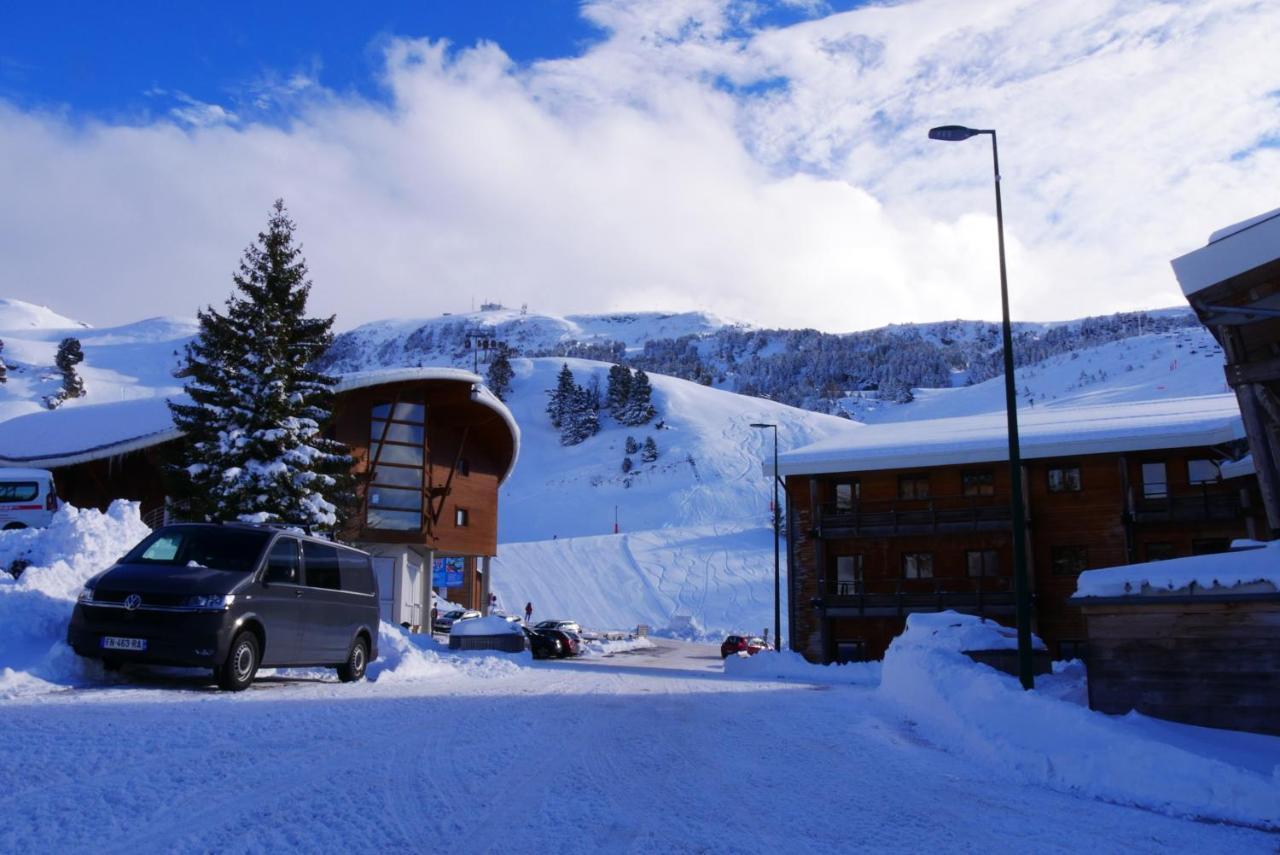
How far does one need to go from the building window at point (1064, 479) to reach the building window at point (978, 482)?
1.98 m

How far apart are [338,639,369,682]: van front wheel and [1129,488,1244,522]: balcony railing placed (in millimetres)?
29016

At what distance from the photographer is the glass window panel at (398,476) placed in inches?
1556

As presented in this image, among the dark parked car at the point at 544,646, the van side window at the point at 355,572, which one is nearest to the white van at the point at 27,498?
the van side window at the point at 355,572

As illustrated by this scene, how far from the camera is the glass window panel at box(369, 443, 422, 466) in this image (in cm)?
3956

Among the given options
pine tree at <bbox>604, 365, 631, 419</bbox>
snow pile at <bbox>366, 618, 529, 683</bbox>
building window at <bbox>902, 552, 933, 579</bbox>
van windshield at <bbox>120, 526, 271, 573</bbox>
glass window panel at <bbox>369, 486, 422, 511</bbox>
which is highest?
pine tree at <bbox>604, 365, 631, 419</bbox>

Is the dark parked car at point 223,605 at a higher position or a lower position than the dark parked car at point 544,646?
higher

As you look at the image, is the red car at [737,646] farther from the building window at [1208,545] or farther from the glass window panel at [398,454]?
the building window at [1208,545]

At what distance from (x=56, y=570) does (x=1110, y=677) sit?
13.5m

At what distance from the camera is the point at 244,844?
5.41m

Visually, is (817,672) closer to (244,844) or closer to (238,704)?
(238,704)

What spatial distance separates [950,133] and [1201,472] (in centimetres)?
2598

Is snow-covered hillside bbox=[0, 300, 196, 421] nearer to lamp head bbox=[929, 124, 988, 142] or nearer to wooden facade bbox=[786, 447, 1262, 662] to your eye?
wooden facade bbox=[786, 447, 1262, 662]

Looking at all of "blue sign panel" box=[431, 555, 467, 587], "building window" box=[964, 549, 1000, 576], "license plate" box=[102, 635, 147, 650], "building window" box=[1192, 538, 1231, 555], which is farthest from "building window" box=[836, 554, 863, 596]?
"license plate" box=[102, 635, 147, 650]

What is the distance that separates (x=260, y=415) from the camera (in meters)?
25.7
